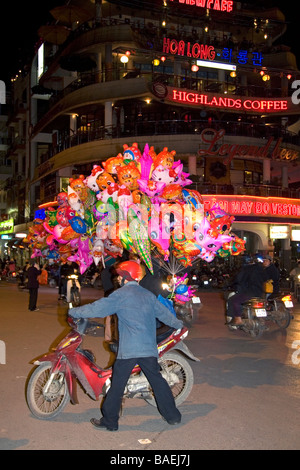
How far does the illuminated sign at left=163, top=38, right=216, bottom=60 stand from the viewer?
3075 cm

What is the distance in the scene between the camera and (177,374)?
6582 mm

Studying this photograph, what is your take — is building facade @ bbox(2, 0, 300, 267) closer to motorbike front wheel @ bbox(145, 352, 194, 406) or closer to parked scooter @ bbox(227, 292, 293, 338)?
parked scooter @ bbox(227, 292, 293, 338)

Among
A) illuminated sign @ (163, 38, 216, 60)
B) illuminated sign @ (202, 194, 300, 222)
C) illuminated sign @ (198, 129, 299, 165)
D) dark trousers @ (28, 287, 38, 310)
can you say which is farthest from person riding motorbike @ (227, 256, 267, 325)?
illuminated sign @ (163, 38, 216, 60)

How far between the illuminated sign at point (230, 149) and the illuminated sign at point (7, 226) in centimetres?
2479

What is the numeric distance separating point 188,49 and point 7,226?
26850mm

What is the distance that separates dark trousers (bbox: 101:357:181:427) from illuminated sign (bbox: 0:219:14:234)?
145 ft

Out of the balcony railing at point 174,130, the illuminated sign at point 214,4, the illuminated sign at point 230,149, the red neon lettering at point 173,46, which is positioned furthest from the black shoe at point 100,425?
the illuminated sign at point 214,4

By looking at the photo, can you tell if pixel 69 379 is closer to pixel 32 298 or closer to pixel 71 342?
pixel 71 342

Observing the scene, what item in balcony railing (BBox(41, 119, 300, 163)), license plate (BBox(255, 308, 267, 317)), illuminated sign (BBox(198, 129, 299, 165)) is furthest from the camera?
balcony railing (BBox(41, 119, 300, 163))

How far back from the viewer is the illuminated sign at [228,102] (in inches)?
1187

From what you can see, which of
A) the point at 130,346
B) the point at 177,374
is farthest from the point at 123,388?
the point at 177,374

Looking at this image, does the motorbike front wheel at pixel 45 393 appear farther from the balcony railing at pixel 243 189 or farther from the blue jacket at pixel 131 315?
the balcony railing at pixel 243 189
